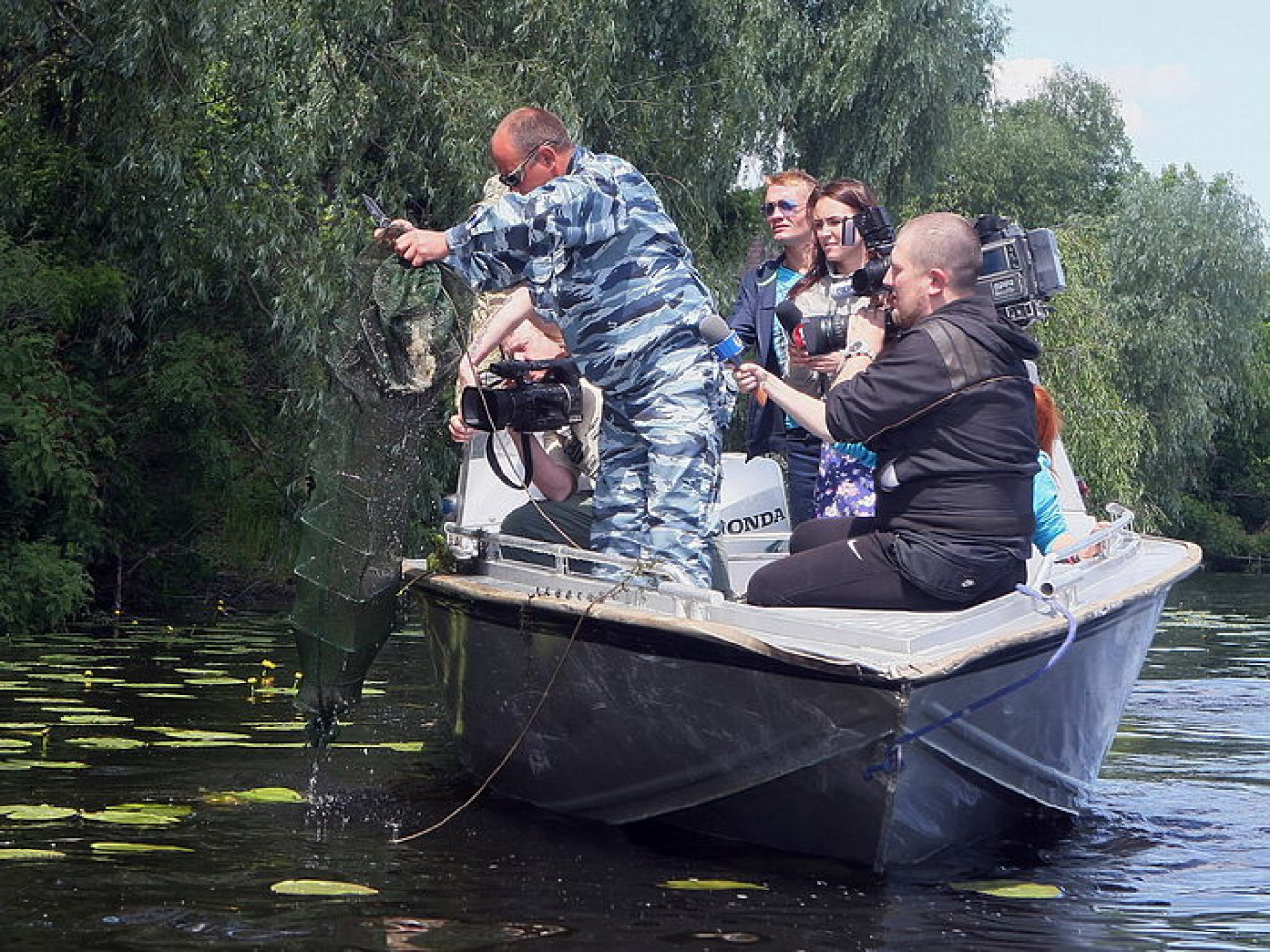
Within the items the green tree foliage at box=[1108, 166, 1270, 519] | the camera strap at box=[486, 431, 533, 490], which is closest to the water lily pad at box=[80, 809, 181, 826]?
the camera strap at box=[486, 431, 533, 490]

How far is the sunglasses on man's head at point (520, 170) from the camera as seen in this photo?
5.43m

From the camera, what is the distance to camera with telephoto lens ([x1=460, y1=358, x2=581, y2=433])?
5.61m

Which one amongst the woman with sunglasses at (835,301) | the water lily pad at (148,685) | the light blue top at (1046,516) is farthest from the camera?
the water lily pad at (148,685)

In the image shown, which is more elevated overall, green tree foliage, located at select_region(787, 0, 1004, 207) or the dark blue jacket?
green tree foliage, located at select_region(787, 0, 1004, 207)

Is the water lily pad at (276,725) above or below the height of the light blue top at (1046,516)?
below

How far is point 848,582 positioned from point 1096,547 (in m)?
1.78

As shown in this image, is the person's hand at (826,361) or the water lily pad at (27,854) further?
the person's hand at (826,361)

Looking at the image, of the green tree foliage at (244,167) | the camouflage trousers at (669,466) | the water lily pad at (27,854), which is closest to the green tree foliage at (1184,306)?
the green tree foliage at (244,167)

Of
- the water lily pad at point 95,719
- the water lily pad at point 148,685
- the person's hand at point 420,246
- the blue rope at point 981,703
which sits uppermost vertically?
the person's hand at point 420,246

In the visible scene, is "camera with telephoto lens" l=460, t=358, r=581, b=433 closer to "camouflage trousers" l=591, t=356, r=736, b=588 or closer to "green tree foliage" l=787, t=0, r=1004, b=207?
"camouflage trousers" l=591, t=356, r=736, b=588

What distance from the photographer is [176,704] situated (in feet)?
26.1

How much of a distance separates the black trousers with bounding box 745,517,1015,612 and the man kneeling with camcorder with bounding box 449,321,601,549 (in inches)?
31.0

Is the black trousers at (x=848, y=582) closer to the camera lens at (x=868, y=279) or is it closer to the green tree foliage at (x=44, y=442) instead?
the camera lens at (x=868, y=279)

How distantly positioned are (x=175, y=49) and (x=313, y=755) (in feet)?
23.2
